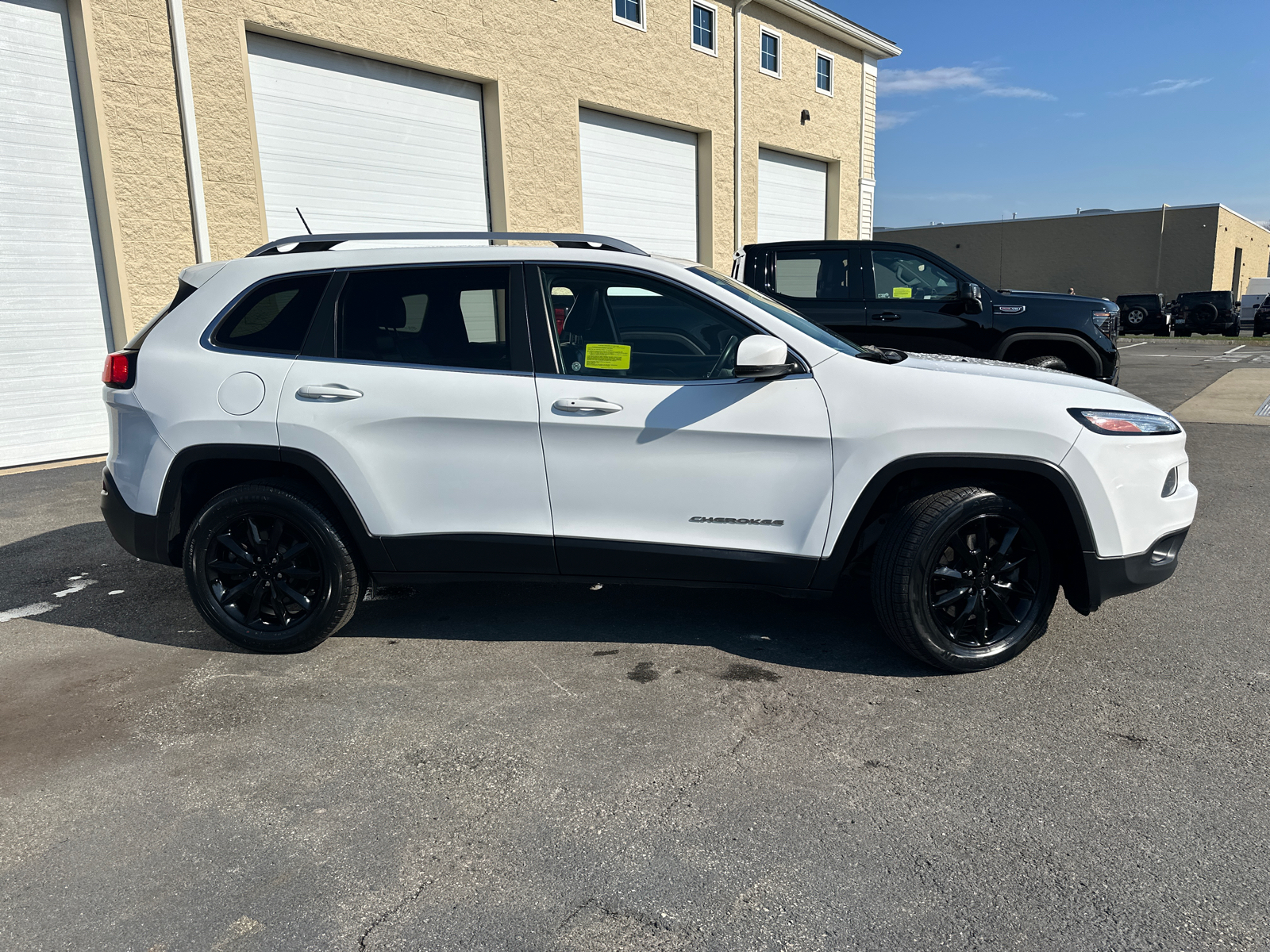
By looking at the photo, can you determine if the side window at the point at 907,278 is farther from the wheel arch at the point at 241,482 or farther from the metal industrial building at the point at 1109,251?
the metal industrial building at the point at 1109,251

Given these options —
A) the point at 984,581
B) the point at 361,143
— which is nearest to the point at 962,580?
the point at 984,581

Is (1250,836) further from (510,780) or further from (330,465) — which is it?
(330,465)

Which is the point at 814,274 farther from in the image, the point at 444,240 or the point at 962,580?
the point at 962,580

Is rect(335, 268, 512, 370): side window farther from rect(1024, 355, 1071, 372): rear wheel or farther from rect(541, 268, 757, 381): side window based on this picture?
rect(1024, 355, 1071, 372): rear wheel

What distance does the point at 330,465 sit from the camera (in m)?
3.76

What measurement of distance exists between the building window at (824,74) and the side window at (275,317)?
1748 centimetres

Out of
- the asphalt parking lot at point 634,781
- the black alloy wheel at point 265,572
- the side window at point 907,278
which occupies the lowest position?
the asphalt parking lot at point 634,781

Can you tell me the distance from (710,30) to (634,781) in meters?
16.0

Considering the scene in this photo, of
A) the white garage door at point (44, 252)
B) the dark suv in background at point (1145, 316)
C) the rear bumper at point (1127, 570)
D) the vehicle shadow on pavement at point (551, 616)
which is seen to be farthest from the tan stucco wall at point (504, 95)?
the dark suv in background at point (1145, 316)

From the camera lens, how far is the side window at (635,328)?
3592 millimetres

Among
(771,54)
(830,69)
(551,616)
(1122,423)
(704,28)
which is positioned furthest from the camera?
(830,69)

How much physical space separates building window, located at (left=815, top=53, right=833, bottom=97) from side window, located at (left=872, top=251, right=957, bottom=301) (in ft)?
37.7

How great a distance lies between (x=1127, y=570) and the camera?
11.3 feet

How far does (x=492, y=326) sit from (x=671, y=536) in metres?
1.17
